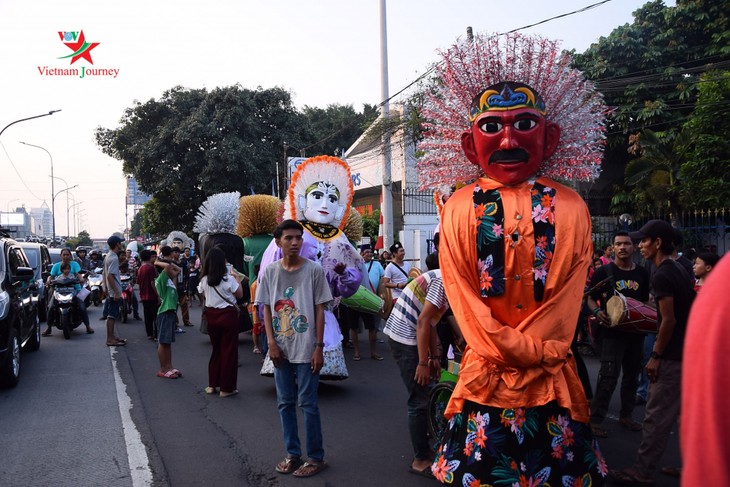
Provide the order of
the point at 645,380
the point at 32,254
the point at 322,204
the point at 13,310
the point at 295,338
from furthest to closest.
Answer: the point at 32,254, the point at 13,310, the point at 322,204, the point at 645,380, the point at 295,338

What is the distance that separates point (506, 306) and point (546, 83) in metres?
1.39

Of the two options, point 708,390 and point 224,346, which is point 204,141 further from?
point 708,390

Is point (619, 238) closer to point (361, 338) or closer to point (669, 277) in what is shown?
point (669, 277)

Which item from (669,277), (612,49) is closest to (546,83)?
(669,277)

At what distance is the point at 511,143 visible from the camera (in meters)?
3.57

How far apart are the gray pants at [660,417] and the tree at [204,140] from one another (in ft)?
73.8

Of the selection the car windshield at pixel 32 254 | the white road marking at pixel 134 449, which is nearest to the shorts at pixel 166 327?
the white road marking at pixel 134 449

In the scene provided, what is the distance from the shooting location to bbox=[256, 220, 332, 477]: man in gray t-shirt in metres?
4.55

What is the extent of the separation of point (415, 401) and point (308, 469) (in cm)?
90

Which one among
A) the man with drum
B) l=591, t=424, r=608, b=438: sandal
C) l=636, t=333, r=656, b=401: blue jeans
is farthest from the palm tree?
l=591, t=424, r=608, b=438: sandal

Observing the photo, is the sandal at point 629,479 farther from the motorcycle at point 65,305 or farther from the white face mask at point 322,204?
the motorcycle at point 65,305

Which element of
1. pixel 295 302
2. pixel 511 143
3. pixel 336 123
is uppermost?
pixel 336 123

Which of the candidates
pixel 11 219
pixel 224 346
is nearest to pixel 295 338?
pixel 224 346

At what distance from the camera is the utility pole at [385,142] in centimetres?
1559
